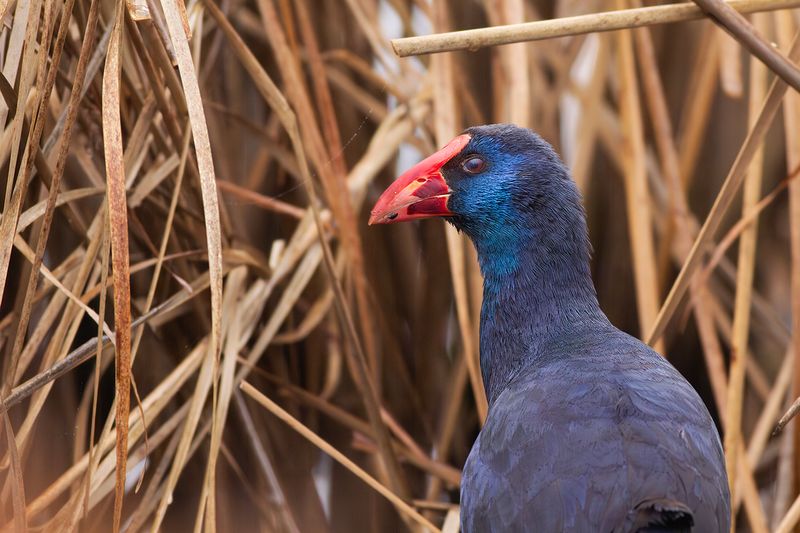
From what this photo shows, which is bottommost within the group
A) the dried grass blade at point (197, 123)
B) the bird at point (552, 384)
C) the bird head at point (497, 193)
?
the bird at point (552, 384)

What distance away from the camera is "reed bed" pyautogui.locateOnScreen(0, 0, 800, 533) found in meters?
1.65

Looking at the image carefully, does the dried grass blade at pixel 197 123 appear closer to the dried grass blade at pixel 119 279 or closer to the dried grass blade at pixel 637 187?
the dried grass blade at pixel 119 279

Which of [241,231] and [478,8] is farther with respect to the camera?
[478,8]

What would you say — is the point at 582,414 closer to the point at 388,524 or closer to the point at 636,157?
the point at 636,157

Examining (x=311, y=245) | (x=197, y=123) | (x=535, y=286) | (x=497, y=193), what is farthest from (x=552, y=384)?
(x=311, y=245)

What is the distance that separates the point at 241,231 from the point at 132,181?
0.49m

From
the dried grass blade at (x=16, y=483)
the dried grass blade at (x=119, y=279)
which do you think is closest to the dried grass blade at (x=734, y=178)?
the dried grass blade at (x=119, y=279)

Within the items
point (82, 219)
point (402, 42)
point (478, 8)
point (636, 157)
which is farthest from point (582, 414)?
point (478, 8)

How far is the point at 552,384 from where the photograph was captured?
170cm

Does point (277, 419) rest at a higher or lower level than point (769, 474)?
higher

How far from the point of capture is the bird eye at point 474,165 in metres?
1.98

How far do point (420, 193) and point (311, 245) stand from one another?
1.53 ft

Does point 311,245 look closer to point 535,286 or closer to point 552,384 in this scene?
point 535,286

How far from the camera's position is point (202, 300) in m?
2.16
